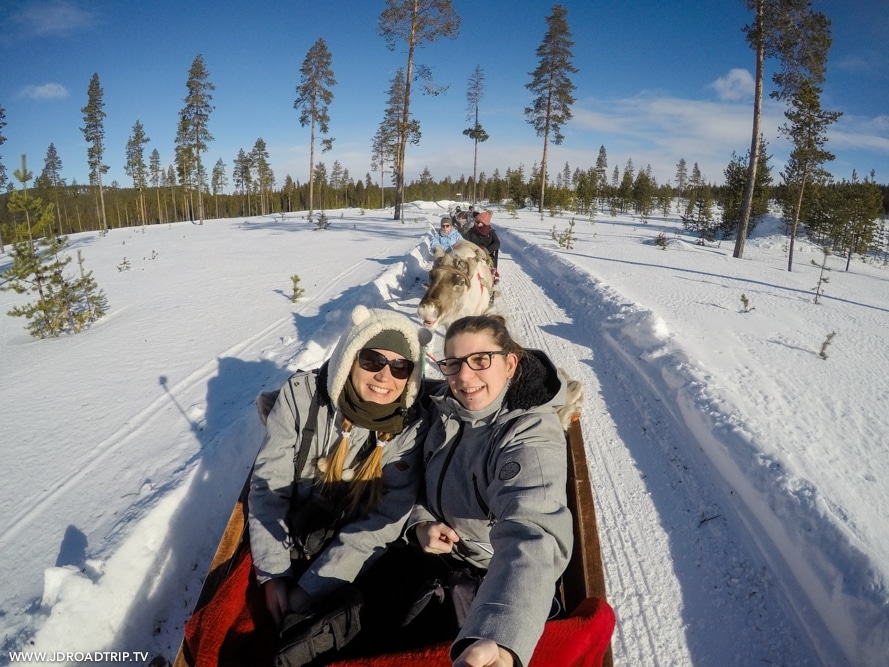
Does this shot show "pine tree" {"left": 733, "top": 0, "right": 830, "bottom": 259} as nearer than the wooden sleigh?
No

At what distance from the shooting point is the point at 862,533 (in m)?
2.55

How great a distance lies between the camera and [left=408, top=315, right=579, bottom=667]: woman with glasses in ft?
4.42

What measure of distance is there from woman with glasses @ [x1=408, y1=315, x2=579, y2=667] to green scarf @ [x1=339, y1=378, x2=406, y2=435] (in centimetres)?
24

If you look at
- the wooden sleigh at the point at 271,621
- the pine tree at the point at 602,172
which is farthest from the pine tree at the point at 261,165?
the wooden sleigh at the point at 271,621

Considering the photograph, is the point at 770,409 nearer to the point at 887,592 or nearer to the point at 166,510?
the point at 887,592

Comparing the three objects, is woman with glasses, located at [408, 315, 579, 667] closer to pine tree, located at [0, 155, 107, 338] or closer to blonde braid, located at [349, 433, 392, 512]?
blonde braid, located at [349, 433, 392, 512]

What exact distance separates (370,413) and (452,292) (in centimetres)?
392

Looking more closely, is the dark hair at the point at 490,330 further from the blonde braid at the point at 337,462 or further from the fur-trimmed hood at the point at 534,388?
the blonde braid at the point at 337,462

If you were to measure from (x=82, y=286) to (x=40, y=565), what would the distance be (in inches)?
280

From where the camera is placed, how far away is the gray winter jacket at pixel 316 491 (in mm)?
1968

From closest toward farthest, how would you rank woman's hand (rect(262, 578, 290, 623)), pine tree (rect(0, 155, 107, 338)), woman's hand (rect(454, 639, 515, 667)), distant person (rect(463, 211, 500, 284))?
1. woman's hand (rect(454, 639, 515, 667))
2. woman's hand (rect(262, 578, 290, 623))
3. pine tree (rect(0, 155, 107, 338))
4. distant person (rect(463, 211, 500, 284))

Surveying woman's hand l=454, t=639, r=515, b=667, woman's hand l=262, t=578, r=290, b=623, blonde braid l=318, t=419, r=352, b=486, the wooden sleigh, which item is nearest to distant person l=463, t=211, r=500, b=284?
blonde braid l=318, t=419, r=352, b=486

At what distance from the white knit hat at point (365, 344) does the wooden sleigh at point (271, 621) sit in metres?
0.85

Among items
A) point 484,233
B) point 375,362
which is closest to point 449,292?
point 375,362
